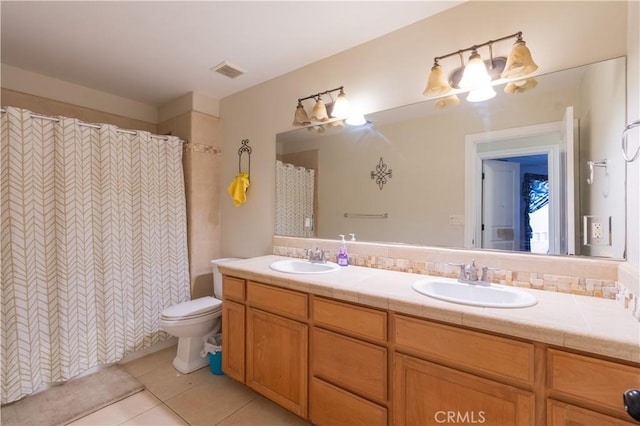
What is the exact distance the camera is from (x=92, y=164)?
2.23m

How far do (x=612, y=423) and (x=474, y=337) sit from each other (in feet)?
1.31

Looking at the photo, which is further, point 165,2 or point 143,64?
point 143,64

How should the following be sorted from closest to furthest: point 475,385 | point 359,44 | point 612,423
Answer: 1. point 612,423
2. point 475,385
3. point 359,44

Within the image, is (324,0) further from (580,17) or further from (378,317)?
(378,317)

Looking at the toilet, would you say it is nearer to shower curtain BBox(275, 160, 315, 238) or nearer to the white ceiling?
shower curtain BBox(275, 160, 315, 238)

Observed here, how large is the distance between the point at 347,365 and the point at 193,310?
1.39 m

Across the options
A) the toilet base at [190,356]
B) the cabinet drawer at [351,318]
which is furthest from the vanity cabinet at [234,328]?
the cabinet drawer at [351,318]

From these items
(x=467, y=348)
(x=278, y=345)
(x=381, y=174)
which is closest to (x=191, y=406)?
(x=278, y=345)

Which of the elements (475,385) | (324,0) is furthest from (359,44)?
(475,385)

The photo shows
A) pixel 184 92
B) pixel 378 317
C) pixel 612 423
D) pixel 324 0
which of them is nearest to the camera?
pixel 612 423

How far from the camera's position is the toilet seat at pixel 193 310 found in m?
2.13

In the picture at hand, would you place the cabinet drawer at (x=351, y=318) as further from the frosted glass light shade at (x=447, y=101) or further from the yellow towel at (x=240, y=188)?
the yellow towel at (x=240, y=188)

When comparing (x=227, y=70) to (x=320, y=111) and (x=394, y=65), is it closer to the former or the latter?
(x=320, y=111)

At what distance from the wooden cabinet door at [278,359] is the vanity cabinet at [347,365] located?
70 millimetres
